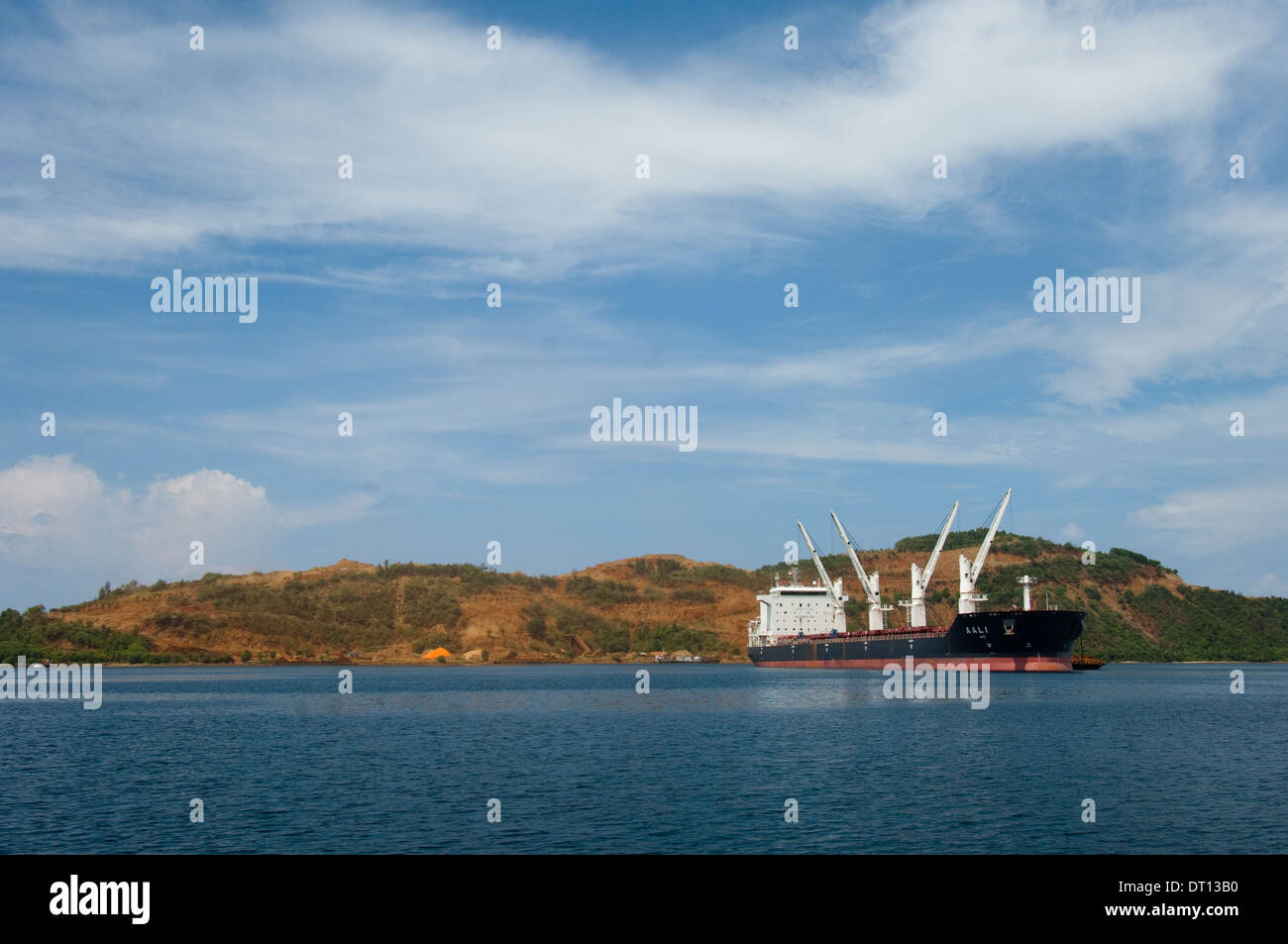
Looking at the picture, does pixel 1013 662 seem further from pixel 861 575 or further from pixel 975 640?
pixel 861 575

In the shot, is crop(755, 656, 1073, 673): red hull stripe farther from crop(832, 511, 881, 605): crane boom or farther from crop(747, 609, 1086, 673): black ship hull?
crop(832, 511, 881, 605): crane boom

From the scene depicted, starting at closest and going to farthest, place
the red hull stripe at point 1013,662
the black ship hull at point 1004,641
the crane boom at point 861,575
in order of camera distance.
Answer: the black ship hull at point 1004,641, the red hull stripe at point 1013,662, the crane boom at point 861,575

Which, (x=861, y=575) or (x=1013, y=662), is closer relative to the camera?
(x=1013, y=662)

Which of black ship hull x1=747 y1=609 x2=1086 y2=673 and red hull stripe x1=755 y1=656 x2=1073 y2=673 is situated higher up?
black ship hull x1=747 y1=609 x2=1086 y2=673

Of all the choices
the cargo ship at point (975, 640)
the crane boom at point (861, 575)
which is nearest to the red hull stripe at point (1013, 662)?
the cargo ship at point (975, 640)

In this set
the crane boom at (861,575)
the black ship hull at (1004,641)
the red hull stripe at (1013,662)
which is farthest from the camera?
the crane boom at (861,575)

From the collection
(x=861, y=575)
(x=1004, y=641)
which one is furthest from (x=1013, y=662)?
(x=861, y=575)

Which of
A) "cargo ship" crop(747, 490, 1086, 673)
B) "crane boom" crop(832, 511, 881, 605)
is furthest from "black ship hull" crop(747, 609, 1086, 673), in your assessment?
"crane boom" crop(832, 511, 881, 605)

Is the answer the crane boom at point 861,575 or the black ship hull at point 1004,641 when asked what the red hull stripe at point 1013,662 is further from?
the crane boom at point 861,575

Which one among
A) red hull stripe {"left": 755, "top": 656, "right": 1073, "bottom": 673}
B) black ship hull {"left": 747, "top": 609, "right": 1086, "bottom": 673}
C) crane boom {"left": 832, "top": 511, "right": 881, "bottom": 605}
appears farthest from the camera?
crane boom {"left": 832, "top": 511, "right": 881, "bottom": 605}

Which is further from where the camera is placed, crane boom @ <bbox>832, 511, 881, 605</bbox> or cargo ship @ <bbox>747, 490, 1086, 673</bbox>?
crane boom @ <bbox>832, 511, 881, 605</bbox>

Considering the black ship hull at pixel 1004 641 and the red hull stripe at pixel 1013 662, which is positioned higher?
the black ship hull at pixel 1004 641
